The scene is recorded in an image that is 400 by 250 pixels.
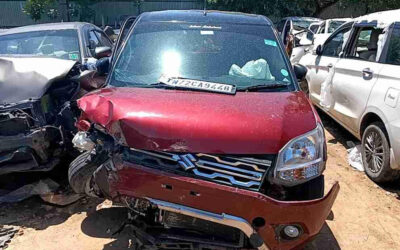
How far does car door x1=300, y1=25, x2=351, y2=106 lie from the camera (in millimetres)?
6313

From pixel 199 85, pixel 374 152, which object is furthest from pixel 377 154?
pixel 199 85

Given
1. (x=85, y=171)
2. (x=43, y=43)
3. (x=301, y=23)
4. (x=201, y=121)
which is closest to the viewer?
(x=201, y=121)

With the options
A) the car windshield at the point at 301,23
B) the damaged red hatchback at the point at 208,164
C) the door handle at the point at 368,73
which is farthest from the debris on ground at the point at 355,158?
the car windshield at the point at 301,23

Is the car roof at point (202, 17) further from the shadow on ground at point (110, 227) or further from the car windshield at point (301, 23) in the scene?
the car windshield at point (301, 23)

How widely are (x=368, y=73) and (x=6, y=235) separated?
4463mm

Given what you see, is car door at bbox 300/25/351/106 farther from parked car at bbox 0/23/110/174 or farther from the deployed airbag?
parked car at bbox 0/23/110/174

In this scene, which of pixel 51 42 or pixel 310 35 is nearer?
pixel 51 42

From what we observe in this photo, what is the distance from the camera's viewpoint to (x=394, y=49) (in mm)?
4723

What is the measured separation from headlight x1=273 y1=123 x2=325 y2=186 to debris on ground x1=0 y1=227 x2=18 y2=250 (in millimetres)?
2413

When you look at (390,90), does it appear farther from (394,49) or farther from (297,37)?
(297,37)

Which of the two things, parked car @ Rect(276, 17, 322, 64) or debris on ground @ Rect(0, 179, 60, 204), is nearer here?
debris on ground @ Rect(0, 179, 60, 204)

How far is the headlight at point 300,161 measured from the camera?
260 centimetres

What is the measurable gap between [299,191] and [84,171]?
65.2 inches

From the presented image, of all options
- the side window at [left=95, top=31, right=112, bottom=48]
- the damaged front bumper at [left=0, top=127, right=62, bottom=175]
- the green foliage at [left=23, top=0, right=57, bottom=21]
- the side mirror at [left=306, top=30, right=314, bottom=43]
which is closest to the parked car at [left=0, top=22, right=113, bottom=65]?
the side window at [left=95, top=31, right=112, bottom=48]
